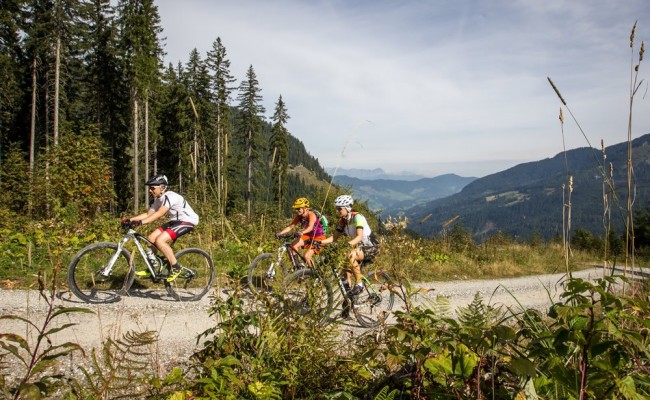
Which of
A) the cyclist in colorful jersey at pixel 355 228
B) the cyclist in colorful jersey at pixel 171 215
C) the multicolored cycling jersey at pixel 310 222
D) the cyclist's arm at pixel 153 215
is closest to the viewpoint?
the cyclist in colorful jersey at pixel 355 228

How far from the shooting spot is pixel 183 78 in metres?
43.2

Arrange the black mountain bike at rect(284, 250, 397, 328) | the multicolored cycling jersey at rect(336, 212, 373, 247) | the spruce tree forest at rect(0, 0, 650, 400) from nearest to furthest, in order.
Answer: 1. the spruce tree forest at rect(0, 0, 650, 400)
2. the black mountain bike at rect(284, 250, 397, 328)
3. the multicolored cycling jersey at rect(336, 212, 373, 247)

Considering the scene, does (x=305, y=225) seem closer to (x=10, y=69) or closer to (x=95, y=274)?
(x=95, y=274)

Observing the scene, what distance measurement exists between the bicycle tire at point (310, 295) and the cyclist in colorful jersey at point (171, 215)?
16.9ft

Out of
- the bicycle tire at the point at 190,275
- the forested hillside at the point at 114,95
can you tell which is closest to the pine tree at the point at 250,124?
the forested hillside at the point at 114,95

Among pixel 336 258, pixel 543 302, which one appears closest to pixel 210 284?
pixel 336 258

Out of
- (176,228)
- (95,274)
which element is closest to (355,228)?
(176,228)

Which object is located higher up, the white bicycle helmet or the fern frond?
the white bicycle helmet

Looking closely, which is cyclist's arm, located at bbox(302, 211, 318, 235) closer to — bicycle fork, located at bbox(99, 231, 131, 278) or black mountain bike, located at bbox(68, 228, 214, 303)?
black mountain bike, located at bbox(68, 228, 214, 303)

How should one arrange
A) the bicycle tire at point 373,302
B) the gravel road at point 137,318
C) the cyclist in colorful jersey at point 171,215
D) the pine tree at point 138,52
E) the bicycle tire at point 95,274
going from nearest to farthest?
the bicycle tire at point 373,302, the gravel road at point 137,318, the bicycle tire at point 95,274, the cyclist in colorful jersey at point 171,215, the pine tree at point 138,52

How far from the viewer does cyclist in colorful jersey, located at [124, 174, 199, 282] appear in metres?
7.27

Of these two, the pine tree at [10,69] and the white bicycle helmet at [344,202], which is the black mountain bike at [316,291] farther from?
the pine tree at [10,69]

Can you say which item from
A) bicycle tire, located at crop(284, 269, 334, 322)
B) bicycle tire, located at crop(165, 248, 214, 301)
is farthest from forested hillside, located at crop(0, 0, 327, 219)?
bicycle tire, located at crop(284, 269, 334, 322)

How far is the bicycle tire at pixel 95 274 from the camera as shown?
6.70 m
